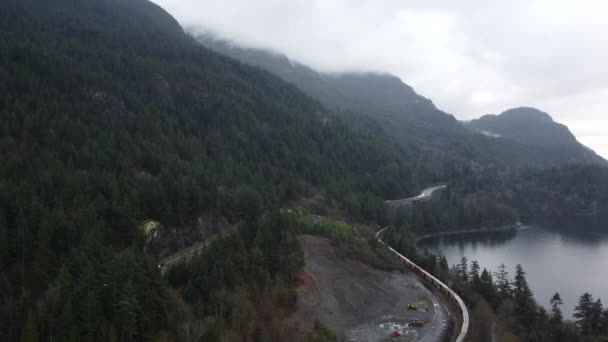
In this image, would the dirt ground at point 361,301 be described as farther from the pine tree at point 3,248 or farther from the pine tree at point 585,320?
the pine tree at point 3,248

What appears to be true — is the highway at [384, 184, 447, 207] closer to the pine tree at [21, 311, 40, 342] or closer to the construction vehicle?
the construction vehicle

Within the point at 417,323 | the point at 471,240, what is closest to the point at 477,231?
the point at 471,240

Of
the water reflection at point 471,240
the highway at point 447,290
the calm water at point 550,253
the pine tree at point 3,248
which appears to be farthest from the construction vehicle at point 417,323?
the water reflection at point 471,240

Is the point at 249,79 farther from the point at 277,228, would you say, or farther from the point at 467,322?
the point at 467,322

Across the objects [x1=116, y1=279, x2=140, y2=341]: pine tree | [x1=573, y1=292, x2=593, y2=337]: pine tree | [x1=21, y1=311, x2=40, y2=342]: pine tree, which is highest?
[x1=573, y1=292, x2=593, y2=337]: pine tree

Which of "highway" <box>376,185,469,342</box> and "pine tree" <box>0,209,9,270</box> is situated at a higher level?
"highway" <box>376,185,469,342</box>

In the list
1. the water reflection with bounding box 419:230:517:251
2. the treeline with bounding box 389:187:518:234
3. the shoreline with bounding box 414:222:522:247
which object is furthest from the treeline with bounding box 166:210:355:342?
the shoreline with bounding box 414:222:522:247
